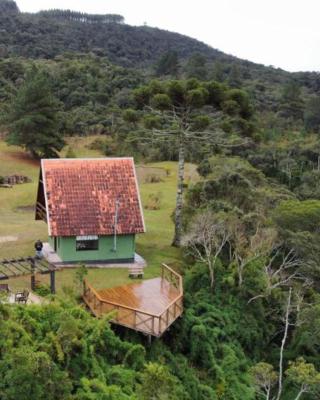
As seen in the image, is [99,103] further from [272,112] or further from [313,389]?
[313,389]

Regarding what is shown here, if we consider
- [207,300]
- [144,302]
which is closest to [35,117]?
[207,300]

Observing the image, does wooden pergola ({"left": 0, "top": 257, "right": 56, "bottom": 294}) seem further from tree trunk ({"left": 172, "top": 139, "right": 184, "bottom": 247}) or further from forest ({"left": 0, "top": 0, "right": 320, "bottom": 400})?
tree trunk ({"left": 172, "top": 139, "right": 184, "bottom": 247})

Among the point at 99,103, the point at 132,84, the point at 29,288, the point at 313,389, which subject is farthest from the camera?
the point at 132,84

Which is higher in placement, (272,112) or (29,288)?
(272,112)

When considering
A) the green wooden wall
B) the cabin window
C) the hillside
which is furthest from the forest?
the hillside

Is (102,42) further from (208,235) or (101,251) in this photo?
(208,235)

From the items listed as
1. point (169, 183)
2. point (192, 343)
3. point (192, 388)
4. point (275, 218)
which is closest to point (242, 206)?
point (275, 218)

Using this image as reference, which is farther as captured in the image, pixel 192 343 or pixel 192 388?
pixel 192 343
